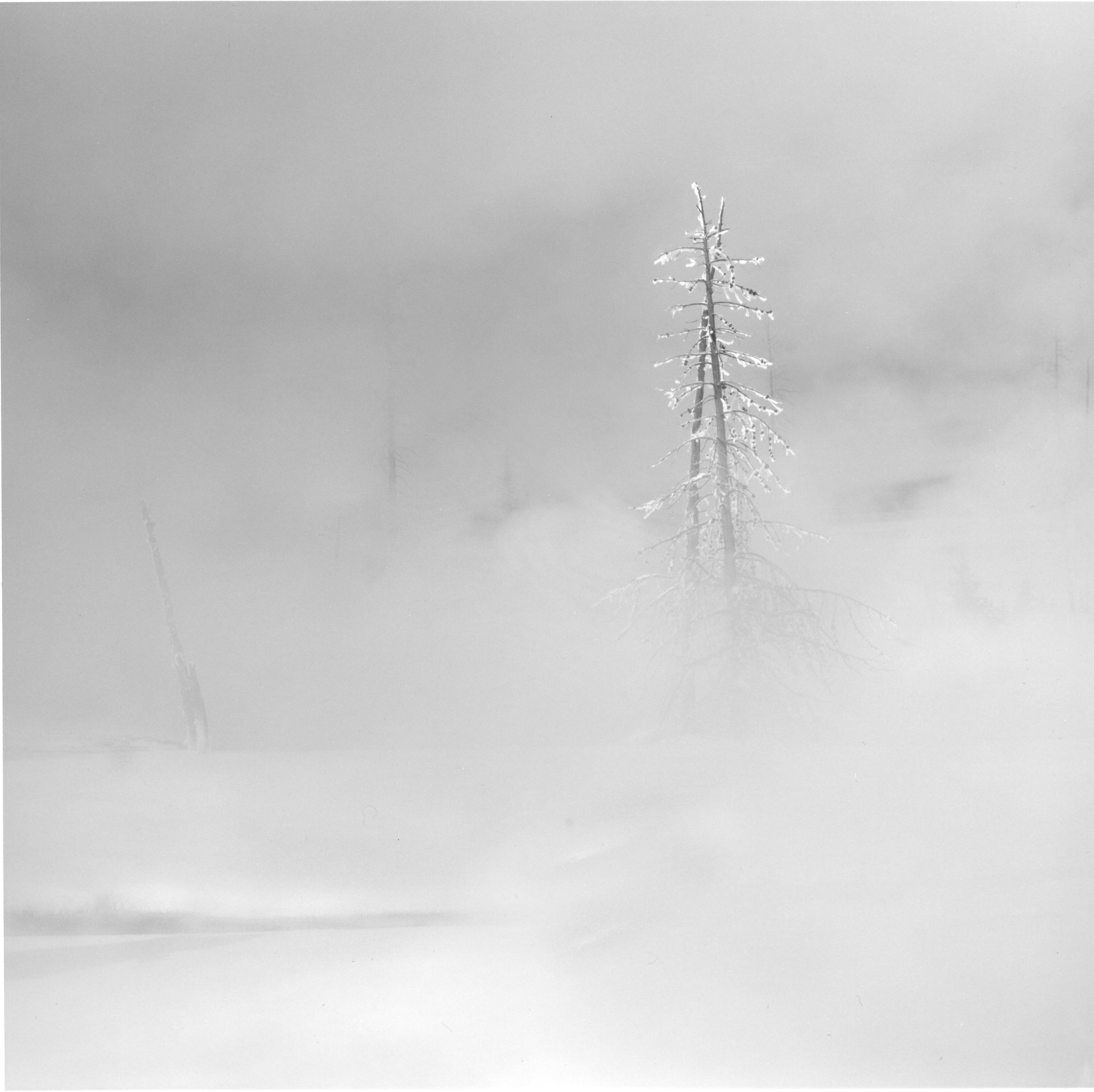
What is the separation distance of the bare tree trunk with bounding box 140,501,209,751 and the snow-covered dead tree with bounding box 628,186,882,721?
50.0 inches

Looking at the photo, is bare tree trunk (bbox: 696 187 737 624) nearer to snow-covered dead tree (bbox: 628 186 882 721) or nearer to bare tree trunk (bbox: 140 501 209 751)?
snow-covered dead tree (bbox: 628 186 882 721)

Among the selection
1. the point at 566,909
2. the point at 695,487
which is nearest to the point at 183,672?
the point at 566,909

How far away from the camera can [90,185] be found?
2.58 m

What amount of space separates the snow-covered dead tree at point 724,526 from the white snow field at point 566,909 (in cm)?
21

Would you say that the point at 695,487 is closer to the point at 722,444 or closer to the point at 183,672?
the point at 722,444

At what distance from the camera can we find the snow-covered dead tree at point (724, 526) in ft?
7.97

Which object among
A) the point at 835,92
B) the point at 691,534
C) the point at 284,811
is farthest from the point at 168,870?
the point at 835,92

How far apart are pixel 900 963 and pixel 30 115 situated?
11.3 feet

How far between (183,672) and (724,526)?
158 cm

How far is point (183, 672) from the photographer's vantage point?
2500 mm

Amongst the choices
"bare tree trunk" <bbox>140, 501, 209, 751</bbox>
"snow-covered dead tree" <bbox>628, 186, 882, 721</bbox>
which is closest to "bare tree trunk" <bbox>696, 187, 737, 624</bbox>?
"snow-covered dead tree" <bbox>628, 186, 882, 721</bbox>

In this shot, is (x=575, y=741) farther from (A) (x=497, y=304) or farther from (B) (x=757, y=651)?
(A) (x=497, y=304)

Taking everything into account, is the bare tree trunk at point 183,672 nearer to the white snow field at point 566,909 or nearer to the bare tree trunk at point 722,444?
the white snow field at point 566,909

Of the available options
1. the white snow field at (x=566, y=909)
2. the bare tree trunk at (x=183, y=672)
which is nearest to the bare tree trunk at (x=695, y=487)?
the white snow field at (x=566, y=909)
